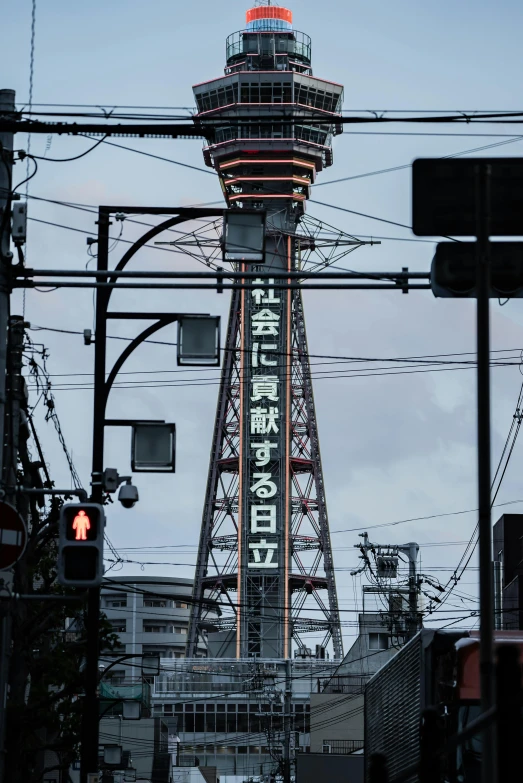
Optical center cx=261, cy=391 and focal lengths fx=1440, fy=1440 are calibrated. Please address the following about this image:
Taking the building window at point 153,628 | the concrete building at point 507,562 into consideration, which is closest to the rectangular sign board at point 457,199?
the concrete building at point 507,562

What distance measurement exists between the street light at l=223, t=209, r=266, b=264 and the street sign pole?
7.12 m

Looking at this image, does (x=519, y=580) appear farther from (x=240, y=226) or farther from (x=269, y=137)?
(x=269, y=137)

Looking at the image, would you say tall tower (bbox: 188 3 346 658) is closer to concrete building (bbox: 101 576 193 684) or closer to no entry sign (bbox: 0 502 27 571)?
concrete building (bbox: 101 576 193 684)

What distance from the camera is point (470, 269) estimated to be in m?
13.5

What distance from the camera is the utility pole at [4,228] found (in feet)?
55.8

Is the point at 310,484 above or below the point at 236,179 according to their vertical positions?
below

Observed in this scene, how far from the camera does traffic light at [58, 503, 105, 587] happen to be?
17328 millimetres

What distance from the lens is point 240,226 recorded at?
57.9 feet

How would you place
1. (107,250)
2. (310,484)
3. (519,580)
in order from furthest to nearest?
(310,484) → (519,580) → (107,250)

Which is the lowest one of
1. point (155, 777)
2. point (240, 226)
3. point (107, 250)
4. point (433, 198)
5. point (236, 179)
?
point (155, 777)

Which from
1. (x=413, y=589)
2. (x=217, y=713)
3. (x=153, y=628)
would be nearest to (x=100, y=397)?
(x=413, y=589)

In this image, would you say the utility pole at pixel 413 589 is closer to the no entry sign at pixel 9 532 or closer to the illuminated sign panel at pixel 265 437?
the no entry sign at pixel 9 532

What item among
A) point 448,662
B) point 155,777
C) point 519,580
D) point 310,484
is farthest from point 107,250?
point 310,484

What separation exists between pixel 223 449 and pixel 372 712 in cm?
8083
